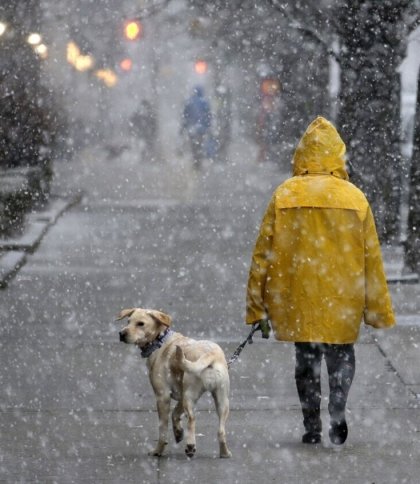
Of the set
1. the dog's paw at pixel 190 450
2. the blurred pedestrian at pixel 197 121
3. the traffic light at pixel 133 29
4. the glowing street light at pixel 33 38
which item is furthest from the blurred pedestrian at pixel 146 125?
the dog's paw at pixel 190 450

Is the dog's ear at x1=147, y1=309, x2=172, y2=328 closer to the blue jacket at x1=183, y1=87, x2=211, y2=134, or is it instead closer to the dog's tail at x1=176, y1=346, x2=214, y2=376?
the dog's tail at x1=176, y1=346, x2=214, y2=376

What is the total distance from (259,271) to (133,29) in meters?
20.7

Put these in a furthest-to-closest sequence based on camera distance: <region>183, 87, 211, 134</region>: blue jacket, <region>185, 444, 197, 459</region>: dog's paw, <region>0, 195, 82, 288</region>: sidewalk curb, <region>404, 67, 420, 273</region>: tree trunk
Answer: <region>183, 87, 211, 134</region>: blue jacket → <region>0, 195, 82, 288</region>: sidewalk curb → <region>404, 67, 420, 273</region>: tree trunk → <region>185, 444, 197, 459</region>: dog's paw

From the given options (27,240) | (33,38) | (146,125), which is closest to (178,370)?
(27,240)

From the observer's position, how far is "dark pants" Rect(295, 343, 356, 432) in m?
6.68

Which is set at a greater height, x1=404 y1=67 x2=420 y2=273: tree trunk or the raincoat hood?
the raincoat hood

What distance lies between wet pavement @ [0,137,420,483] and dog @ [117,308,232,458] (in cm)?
18

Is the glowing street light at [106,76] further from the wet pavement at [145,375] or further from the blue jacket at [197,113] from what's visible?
the wet pavement at [145,375]

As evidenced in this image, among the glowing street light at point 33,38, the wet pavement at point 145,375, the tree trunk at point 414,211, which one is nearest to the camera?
the wet pavement at point 145,375

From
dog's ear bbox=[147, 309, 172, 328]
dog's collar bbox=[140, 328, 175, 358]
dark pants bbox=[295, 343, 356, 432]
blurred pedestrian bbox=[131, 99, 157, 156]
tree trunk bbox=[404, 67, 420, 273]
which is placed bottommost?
blurred pedestrian bbox=[131, 99, 157, 156]

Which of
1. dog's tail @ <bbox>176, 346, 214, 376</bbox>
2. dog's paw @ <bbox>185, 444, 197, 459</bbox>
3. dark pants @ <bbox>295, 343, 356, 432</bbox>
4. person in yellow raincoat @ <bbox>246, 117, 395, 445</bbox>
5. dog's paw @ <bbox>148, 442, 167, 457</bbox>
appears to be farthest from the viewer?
dark pants @ <bbox>295, 343, 356, 432</bbox>

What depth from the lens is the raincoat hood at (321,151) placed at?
6629 millimetres

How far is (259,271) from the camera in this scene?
660 cm

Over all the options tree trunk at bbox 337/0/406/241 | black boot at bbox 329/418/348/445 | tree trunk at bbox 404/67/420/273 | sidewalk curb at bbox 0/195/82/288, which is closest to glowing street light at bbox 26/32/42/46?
sidewalk curb at bbox 0/195/82/288
